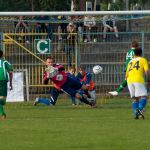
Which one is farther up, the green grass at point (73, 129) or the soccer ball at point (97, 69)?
the soccer ball at point (97, 69)

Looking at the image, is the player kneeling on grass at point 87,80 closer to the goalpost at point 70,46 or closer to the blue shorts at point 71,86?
the goalpost at point 70,46

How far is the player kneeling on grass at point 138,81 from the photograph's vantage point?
21.4 metres

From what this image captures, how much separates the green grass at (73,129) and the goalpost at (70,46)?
14.6ft

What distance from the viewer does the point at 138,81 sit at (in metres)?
21.6

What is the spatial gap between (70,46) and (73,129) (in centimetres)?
1244

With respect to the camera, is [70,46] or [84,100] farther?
[70,46]

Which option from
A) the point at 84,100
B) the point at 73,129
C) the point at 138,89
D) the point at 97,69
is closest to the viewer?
the point at 73,129

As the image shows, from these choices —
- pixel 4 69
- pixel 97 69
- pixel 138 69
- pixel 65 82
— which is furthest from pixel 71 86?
pixel 138 69

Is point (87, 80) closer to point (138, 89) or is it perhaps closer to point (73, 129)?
point (138, 89)

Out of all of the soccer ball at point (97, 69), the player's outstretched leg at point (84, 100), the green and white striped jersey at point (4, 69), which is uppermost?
the green and white striped jersey at point (4, 69)

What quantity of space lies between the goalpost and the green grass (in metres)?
4.45

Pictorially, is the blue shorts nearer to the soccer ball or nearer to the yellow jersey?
the soccer ball

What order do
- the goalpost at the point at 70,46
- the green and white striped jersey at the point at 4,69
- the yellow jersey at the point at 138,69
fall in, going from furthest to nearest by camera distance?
the goalpost at the point at 70,46, the green and white striped jersey at the point at 4,69, the yellow jersey at the point at 138,69

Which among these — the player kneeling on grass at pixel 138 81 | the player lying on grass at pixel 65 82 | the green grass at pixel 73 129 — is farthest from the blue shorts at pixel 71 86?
the player kneeling on grass at pixel 138 81
